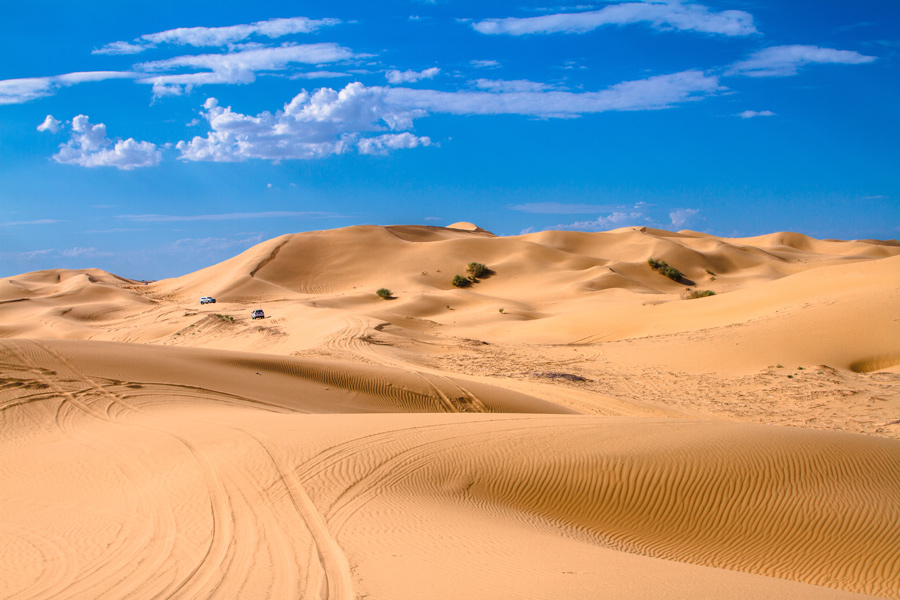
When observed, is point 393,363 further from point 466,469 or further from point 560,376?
point 466,469

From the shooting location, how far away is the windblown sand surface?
207 inches

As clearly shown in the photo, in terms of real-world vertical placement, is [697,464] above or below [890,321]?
below

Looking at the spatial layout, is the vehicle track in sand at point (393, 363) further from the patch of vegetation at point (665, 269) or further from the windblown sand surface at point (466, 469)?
the patch of vegetation at point (665, 269)

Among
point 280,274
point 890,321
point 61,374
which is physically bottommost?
point 61,374

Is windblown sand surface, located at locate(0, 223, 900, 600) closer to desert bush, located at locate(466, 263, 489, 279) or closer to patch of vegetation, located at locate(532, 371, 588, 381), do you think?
patch of vegetation, located at locate(532, 371, 588, 381)

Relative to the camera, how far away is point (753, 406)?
1638cm

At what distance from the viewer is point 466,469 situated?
8.41m

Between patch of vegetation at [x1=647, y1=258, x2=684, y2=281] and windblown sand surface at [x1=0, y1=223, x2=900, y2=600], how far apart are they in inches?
1423

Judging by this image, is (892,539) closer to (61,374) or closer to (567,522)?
(567,522)

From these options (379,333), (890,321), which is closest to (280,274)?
(379,333)

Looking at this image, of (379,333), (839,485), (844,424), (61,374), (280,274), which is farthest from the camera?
(280,274)

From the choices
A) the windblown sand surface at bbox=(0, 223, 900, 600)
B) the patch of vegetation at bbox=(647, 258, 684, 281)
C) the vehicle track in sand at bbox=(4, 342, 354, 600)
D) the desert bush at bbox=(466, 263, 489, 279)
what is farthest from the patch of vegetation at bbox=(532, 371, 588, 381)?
the patch of vegetation at bbox=(647, 258, 684, 281)

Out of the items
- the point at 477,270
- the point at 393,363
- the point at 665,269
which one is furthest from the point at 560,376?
the point at 665,269

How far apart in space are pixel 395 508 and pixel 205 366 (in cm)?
1023
